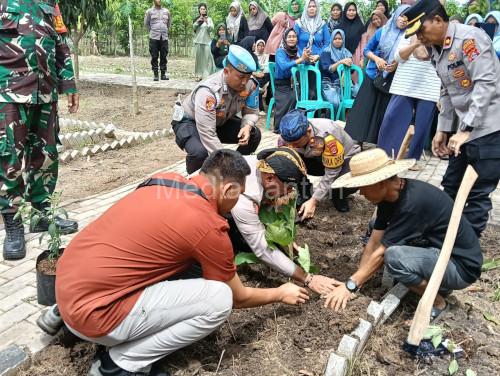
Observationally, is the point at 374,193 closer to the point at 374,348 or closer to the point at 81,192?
the point at 374,348

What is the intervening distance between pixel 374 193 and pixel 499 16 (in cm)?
521

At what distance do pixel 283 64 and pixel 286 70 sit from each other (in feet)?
0.35

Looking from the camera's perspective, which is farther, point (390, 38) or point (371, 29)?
point (371, 29)

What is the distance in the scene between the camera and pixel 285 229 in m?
2.92

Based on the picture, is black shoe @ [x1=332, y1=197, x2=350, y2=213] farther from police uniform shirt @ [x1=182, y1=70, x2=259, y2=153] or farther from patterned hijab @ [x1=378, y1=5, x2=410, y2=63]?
patterned hijab @ [x1=378, y1=5, x2=410, y2=63]

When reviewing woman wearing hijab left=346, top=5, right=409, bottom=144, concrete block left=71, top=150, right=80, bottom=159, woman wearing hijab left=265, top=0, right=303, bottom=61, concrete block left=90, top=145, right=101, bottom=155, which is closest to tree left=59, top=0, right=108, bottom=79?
woman wearing hijab left=265, top=0, right=303, bottom=61

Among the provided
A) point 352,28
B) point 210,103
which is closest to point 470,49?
point 210,103

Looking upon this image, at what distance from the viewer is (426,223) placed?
2508mm

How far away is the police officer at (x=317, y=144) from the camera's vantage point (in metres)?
3.62

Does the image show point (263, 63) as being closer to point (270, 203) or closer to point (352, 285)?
point (270, 203)

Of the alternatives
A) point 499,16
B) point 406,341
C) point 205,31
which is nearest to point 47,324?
point 406,341

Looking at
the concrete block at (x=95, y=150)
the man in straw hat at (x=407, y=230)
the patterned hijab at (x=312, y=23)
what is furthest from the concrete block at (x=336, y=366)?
the patterned hijab at (x=312, y=23)

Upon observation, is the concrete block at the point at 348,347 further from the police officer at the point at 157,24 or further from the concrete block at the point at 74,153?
the police officer at the point at 157,24

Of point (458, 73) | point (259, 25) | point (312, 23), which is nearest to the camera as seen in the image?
point (458, 73)
